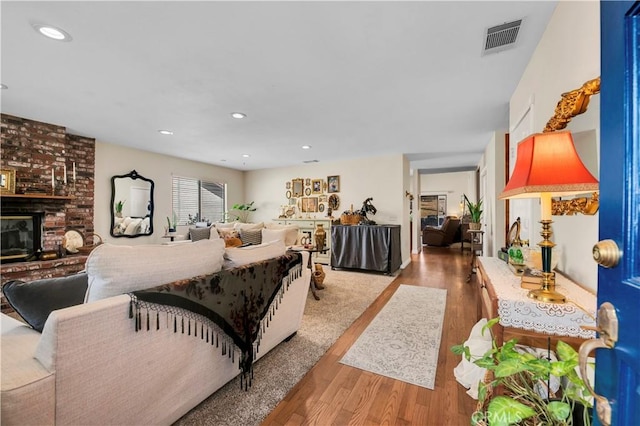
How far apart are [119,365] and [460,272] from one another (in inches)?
201

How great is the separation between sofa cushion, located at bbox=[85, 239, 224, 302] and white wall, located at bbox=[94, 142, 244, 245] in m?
3.90

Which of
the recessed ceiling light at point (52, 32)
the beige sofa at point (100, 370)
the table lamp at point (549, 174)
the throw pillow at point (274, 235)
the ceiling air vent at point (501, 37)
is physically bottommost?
the beige sofa at point (100, 370)

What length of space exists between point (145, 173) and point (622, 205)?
581 centimetres

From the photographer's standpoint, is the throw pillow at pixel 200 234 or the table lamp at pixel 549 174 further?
the throw pillow at pixel 200 234

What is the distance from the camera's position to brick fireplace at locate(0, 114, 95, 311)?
3.13 m

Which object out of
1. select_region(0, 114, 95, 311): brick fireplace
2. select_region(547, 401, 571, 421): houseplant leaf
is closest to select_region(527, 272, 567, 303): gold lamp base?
select_region(547, 401, 571, 421): houseplant leaf

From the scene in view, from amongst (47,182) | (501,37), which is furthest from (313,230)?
(501,37)

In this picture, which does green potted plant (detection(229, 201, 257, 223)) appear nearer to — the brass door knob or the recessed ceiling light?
the recessed ceiling light

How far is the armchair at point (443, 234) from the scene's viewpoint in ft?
27.4

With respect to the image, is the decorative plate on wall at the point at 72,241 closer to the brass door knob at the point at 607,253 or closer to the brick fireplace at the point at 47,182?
the brick fireplace at the point at 47,182

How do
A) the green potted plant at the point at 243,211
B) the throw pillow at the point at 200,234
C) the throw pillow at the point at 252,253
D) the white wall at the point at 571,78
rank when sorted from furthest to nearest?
the green potted plant at the point at 243,211, the throw pillow at the point at 200,234, the throw pillow at the point at 252,253, the white wall at the point at 571,78

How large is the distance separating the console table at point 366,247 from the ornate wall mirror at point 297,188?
62.4 inches

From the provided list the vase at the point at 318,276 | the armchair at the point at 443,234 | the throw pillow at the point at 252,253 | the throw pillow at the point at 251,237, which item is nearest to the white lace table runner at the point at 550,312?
the throw pillow at the point at 252,253

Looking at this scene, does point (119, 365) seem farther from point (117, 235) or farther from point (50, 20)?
point (117, 235)
